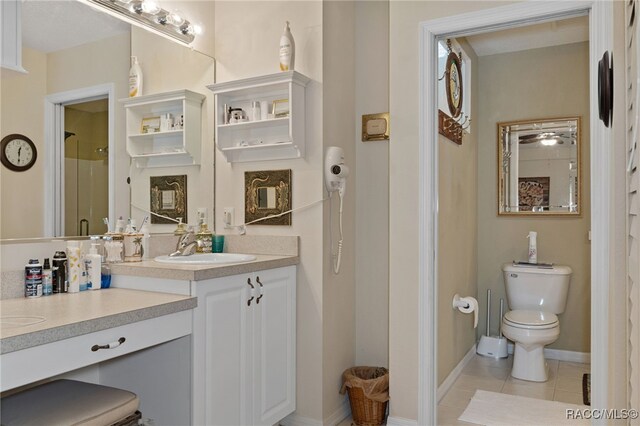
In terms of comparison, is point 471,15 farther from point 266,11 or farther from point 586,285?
point 586,285

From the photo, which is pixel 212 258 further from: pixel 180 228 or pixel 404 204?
pixel 404 204

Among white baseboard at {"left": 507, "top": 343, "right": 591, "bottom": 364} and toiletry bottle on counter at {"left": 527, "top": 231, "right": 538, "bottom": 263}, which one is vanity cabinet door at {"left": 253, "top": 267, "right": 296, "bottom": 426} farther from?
white baseboard at {"left": 507, "top": 343, "right": 591, "bottom": 364}

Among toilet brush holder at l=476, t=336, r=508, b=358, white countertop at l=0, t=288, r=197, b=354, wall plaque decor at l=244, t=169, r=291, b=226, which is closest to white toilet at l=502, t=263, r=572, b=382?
toilet brush holder at l=476, t=336, r=508, b=358

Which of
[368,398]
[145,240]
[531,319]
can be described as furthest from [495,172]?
[145,240]

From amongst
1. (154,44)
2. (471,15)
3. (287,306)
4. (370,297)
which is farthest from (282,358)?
(471,15)

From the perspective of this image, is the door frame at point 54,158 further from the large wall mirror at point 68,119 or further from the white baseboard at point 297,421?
the white baseboard at point 297,421

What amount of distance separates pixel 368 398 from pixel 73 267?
5.43ft

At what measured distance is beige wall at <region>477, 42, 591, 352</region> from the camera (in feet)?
11.4

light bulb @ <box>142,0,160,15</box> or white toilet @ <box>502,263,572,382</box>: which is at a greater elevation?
light bulb @ <box>142,0,160,15</box>

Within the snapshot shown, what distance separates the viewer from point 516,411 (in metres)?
2.70

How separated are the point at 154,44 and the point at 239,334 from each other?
163cm

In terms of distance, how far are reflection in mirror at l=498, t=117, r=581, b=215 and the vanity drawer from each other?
290cm

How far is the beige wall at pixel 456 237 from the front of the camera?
2.75 m

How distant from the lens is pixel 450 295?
9.53ft
